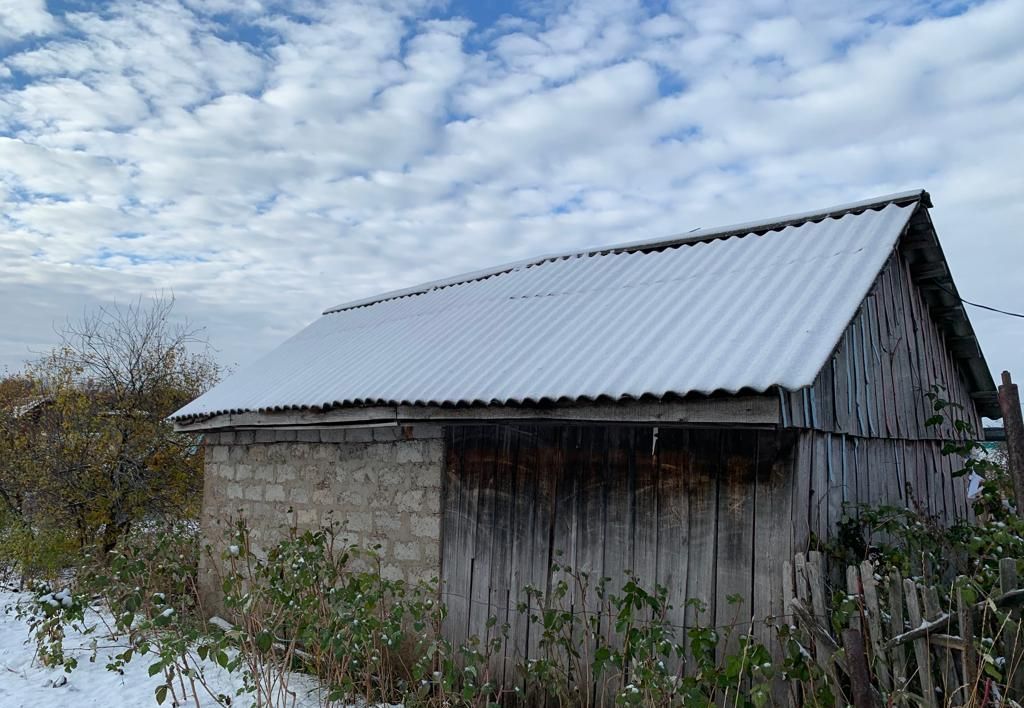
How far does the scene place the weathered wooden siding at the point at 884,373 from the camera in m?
4.09

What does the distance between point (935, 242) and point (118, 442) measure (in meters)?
10.0

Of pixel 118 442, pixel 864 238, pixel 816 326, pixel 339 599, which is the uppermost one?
pixel 864 238

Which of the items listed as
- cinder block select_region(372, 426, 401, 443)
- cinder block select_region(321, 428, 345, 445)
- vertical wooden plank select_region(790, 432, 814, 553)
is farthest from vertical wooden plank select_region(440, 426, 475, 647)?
vertical wooden plank select_region(790, 432, 814, 553)

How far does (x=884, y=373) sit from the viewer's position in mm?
5199

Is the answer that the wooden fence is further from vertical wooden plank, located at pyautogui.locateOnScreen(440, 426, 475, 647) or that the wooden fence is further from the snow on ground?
the snow on ground

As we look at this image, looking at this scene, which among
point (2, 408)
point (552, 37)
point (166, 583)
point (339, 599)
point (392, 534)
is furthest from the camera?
point (2, 408)

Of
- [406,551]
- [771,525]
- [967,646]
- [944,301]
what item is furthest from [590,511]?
[944,301]

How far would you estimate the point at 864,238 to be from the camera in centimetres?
495

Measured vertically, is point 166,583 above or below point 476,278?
below

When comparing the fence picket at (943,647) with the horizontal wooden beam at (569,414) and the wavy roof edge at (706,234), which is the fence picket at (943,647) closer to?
the horizontal wooden beam at (569,414)

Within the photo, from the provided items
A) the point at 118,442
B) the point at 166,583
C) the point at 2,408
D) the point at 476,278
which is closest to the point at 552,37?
the point at 476,278

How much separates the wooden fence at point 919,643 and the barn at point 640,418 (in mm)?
453

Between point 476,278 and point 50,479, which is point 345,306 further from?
point 50,479

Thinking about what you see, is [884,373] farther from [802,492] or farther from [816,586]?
[816,586]
